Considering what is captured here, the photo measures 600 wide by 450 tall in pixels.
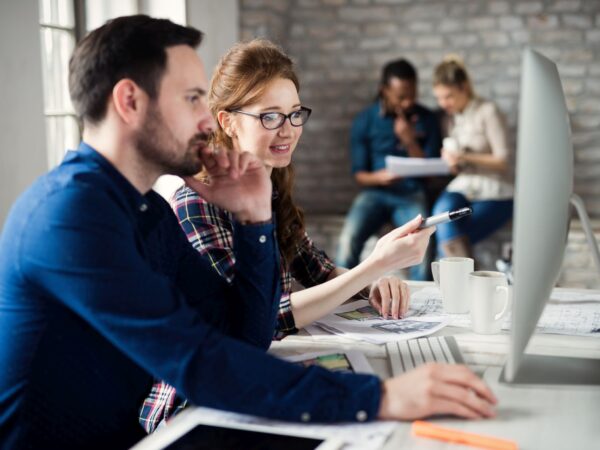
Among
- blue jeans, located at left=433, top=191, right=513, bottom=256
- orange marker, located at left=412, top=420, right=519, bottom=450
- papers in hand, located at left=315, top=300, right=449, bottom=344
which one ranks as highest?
orange marker, located at left=412, top=420, right=519, bottom=450

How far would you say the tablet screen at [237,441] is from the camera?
3.11 feet

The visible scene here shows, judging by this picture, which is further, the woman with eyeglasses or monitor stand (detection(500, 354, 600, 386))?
the woman with eyeglasses

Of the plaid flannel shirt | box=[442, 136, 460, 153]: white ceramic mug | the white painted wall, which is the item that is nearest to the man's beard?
the plaid flannel shirt

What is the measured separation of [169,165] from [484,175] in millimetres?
3390

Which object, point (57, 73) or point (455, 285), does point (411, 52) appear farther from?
point (455, 285)

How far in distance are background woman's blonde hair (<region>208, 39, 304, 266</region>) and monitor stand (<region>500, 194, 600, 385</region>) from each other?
75 centimetres

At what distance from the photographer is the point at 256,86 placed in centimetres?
189

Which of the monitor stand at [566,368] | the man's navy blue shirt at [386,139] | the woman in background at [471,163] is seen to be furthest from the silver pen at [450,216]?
the man's navy blue shirt at [386,139]

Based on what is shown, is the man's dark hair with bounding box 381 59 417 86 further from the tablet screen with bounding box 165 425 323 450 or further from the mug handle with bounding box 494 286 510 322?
the tablet screen with bounding box 165 425 323 450

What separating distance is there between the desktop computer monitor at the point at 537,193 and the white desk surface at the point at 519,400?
66 millimetres

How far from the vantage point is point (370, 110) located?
458 cm

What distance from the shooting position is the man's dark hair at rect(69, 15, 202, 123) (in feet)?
3.74

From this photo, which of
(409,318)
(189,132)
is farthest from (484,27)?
(189,132)

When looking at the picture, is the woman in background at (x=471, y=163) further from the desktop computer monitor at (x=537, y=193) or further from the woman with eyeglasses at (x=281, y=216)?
the desktop computer monitor at (x=537, y=193)
